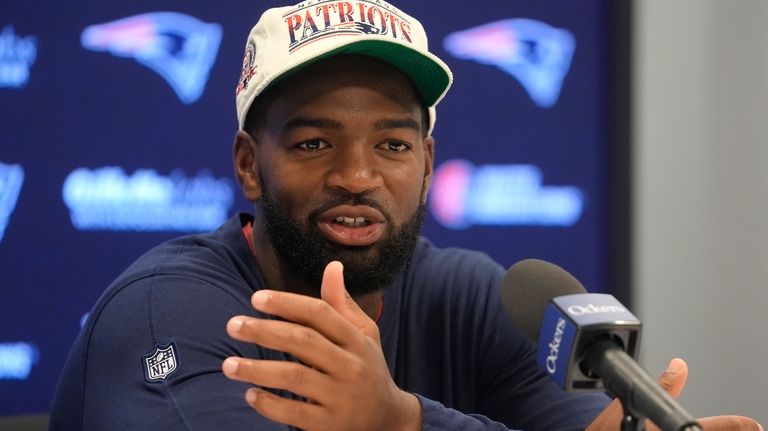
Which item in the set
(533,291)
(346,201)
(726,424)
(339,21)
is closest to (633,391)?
(533,291)

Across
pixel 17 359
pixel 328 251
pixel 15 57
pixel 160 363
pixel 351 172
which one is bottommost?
pixel 17 359

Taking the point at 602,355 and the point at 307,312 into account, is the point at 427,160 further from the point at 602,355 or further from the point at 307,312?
the point at 602,355

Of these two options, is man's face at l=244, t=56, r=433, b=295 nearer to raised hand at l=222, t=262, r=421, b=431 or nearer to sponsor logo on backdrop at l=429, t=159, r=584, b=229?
raised hand at l=222, t=262, r=421, b=431

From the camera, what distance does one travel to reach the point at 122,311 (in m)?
1.43

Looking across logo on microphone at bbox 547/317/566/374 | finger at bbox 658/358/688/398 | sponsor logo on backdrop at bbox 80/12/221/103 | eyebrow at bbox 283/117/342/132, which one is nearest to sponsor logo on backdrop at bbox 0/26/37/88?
sponsor logo on backdrop at bbox 80/12/221/103

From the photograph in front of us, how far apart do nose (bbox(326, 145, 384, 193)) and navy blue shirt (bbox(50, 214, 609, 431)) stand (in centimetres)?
22

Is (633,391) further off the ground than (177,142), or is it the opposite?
(177,142)

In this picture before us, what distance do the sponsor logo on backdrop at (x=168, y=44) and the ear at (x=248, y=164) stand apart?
99cm

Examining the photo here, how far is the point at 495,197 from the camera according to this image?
297 cm

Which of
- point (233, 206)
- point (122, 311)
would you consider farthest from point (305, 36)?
point (233, 206)

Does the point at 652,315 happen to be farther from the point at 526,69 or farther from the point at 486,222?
the point at 526,69

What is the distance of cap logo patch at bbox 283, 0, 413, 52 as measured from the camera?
1.61 m

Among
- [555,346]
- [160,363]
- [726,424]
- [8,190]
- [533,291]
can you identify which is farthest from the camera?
[8,190]

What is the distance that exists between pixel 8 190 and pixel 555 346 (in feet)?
6.26
